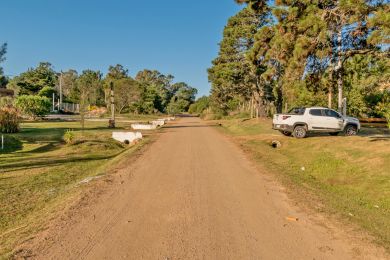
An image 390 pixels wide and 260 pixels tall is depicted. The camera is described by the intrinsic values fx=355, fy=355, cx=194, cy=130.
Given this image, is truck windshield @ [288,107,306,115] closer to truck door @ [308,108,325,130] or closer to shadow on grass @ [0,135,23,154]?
truck door @ [308,108,325,130]

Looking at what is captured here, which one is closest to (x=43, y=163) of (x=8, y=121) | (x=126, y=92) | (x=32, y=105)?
(x=8, y=121)

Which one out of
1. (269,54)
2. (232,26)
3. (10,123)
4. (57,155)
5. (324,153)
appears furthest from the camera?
(232,26)

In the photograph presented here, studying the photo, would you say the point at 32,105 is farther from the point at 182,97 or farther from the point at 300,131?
the point at 182,97

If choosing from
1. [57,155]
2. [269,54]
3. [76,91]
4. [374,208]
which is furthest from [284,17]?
[76,91]

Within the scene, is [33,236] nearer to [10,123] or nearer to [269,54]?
[269,54]

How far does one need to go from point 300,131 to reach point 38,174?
1368 centimetres

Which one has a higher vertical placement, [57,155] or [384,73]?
[384,73]

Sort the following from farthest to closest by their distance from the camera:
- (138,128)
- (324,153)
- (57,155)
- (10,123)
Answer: (138,128) < (10,123) < (57,155) < (324,153)

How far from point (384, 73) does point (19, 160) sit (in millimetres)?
32281

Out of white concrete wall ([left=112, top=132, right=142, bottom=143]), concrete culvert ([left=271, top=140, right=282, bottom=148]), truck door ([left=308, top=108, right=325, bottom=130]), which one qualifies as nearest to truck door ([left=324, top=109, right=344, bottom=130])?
truck door ([left=308, top=108, right=325, bottom=130])

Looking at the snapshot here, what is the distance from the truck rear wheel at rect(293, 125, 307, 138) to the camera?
782 inches

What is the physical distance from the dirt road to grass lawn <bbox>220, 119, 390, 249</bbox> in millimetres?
931

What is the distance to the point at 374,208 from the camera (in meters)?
8.12

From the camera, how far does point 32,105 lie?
43375 millimetres
